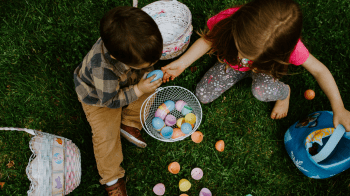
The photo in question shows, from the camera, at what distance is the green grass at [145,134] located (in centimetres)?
209

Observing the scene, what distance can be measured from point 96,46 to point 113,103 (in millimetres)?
435

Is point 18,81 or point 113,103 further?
point 18,81

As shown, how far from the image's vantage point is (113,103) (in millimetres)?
1697

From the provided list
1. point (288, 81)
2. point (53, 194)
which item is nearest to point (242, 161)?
point (288, 81)

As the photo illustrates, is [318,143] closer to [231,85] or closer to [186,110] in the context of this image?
[231,85]

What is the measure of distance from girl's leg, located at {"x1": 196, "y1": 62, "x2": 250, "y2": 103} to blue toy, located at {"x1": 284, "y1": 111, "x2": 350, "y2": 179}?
2.28 feet

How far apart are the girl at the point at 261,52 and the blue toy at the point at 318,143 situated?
21 cm

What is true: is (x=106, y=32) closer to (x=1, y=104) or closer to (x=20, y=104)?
(x=20, y=104)

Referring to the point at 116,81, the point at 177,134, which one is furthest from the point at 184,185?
the point at 116,81

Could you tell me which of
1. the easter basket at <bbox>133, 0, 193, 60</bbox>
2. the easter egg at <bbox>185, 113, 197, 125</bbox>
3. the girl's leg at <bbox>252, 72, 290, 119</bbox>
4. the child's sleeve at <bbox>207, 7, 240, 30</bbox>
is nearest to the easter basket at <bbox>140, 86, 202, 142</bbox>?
the easter egg at <bbox>185, 113, 197, 125</bbox>

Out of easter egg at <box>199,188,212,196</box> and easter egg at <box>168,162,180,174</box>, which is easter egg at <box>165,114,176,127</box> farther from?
easter egg at <box>199,188,212,196</box>

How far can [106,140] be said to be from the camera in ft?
6.09

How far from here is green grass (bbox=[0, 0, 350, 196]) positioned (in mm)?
2088

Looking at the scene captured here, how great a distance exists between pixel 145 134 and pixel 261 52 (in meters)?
1.36
